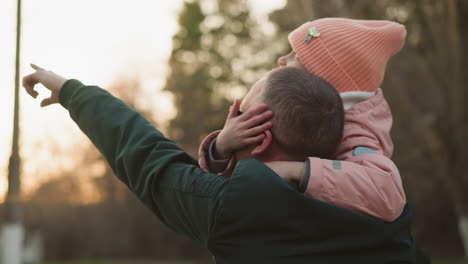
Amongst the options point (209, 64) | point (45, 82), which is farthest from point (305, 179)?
point (209, 64)

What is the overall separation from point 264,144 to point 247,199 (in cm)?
19

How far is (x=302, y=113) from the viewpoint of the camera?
118cm

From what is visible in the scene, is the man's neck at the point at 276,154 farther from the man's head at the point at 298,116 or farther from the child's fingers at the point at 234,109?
the child's fingers at the point at 234,109

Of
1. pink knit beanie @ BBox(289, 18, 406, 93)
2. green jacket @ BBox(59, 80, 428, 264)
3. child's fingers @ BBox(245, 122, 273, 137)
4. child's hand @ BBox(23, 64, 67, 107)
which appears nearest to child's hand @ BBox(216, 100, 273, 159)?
child's fingers @ BBox(245, 122, 273, 137)

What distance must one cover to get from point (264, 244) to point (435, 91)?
10072mm

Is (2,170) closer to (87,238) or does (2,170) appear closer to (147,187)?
(87,238)

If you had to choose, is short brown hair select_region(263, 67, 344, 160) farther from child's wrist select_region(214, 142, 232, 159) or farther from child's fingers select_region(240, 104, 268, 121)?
child's wrist select_region(214, 142, 232, 159)

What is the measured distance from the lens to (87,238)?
66.1ft

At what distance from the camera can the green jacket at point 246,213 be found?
1065mm

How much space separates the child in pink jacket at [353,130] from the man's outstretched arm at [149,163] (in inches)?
6.4

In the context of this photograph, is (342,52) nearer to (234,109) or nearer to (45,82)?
(234,109)

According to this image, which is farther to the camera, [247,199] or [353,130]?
[353,130]

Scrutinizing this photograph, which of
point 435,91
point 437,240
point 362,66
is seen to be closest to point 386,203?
point 362,66

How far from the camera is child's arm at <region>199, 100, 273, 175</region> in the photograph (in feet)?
3.94
